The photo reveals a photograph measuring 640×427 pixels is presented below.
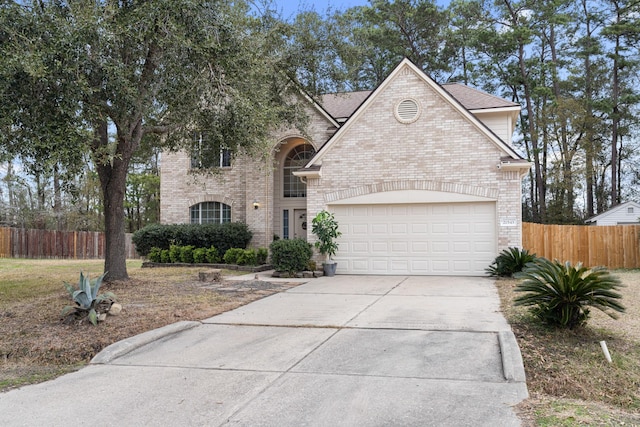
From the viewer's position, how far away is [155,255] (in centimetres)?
1919

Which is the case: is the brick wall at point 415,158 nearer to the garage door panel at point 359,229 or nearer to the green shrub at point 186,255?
the garage door panel at point 359,229

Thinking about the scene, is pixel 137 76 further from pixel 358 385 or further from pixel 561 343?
pixel 561 343

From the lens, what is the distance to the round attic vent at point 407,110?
15.1 meters

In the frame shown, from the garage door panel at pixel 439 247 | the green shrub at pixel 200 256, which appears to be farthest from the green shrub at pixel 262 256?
the garage door panel at pixel 439 247

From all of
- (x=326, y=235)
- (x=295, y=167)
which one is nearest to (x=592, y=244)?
(x=326, y=235)

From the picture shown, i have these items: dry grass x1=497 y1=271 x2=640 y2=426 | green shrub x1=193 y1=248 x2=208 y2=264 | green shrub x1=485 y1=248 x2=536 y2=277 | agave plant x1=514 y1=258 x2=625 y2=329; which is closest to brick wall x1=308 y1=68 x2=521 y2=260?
green shrub x1=485 y1=248 x2=536 y2=277

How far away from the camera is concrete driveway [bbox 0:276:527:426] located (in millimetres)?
4145

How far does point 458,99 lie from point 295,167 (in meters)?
7.01

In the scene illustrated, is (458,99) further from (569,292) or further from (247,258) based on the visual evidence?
(569,292)

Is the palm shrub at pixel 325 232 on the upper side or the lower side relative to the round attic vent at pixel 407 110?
lower

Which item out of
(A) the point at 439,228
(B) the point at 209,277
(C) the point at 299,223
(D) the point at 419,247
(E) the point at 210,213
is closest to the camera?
(B) the point at 209,277

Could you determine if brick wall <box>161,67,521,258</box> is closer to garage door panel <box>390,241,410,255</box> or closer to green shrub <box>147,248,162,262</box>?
garage door panel <box>390,241,410,255</box>

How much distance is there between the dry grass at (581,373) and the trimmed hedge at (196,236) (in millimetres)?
12865

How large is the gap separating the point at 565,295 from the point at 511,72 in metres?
28.6
